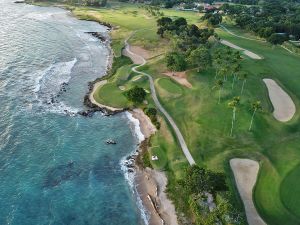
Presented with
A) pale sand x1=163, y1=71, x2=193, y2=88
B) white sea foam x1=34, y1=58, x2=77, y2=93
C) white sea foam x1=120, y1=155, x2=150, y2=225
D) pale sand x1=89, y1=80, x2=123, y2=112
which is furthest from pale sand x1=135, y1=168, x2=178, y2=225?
white sea foam x1=34, y1=58, x2=77, y2=93

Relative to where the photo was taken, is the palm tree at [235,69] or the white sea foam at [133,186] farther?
the palm tree at [235,69]

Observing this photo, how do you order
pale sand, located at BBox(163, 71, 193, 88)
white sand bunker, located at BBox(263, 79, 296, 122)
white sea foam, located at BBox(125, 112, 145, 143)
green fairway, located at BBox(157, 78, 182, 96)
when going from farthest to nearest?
1. pale sand, located at BBox(163, 71, 193, 88)
2. green fairway, located at BBox(157, 78, 182, 96)
3. white sand bunker, located at BBox(263, 79, 296, 122)
4. white sea foam, located at BBox(125, 112, 145, 143)

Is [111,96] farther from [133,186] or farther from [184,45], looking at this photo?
[184,45]

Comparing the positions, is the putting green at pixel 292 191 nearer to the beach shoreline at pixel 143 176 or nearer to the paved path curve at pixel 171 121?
the paved path curve at pixel 171 121

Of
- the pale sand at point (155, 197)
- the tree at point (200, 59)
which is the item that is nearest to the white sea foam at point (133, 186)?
the pale sand at point (155, 197)

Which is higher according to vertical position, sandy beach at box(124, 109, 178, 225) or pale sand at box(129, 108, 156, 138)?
sandy beach at box(124, 109, 178, 225)

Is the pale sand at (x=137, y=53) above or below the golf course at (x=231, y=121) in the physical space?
below

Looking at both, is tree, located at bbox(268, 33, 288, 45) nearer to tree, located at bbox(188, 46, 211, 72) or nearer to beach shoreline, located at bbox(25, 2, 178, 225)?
tree, located at bbox(188, 46, 211, 72)
